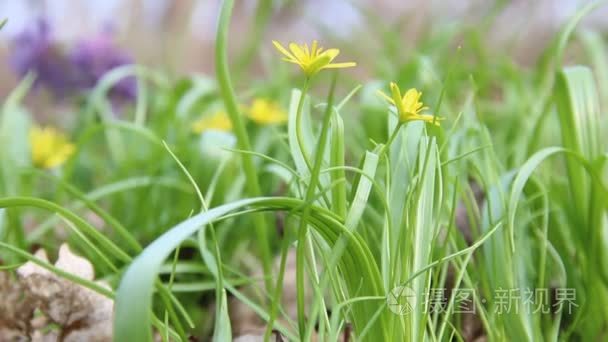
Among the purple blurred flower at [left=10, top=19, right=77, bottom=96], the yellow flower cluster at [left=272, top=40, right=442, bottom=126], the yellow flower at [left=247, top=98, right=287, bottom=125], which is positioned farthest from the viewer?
the purple blurred flower at [left=10, top=19, right=77, bottom=96]

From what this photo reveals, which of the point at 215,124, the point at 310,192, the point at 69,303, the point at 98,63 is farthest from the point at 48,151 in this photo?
the point at 310,192

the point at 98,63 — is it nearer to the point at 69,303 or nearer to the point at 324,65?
the point at 69,303

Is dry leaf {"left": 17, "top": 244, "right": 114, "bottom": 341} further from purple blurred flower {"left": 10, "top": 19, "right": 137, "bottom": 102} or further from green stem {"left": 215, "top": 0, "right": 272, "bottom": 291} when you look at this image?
purple blurred flower {"left": 10, "top": 19, "right": 137, "bottom": 102}

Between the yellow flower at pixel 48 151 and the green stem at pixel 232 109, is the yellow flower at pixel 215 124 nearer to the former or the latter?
the yellow flower at pixel 48 151

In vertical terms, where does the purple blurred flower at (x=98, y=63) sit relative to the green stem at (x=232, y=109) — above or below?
above

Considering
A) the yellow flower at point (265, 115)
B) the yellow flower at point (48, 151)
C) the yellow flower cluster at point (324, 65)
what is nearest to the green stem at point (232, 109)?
the yellow flower cluster at point (324, 65)

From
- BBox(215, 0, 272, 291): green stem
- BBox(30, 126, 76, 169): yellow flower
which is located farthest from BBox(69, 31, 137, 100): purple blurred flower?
BBox(215, 0, 272, 291): green stem
